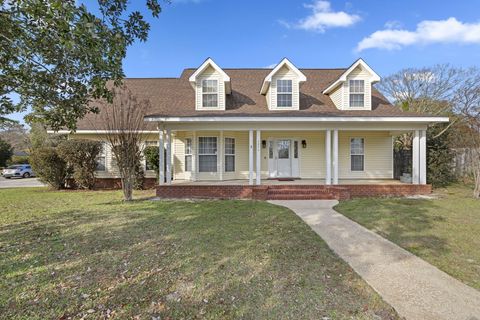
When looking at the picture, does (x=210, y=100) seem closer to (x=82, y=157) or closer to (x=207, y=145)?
(x=207, y=145)

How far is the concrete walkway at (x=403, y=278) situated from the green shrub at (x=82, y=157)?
38.2ft

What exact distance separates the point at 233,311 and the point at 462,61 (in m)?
27.1

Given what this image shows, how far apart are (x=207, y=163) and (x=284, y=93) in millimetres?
5061

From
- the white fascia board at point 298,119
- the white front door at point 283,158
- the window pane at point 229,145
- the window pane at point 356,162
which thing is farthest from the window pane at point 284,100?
the window pane at point 356,162

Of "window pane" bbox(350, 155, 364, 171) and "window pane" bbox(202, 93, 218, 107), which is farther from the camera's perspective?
"window pane" bbox(350, 155, 364, 171)

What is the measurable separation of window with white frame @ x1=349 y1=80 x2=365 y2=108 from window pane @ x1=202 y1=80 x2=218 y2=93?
6520 mm

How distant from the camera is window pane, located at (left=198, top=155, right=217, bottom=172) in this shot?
41.5 ft

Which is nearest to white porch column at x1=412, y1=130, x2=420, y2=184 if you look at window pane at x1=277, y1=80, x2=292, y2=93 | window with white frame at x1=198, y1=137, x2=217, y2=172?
window pane at x1=277, y1=80, x2=292, y2=93

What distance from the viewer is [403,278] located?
145 inches

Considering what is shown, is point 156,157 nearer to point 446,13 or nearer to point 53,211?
point 53,211

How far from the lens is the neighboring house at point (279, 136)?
10.6 metres

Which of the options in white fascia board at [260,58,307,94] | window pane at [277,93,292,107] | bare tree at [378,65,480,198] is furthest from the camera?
bare tree at [378,65,480,198]

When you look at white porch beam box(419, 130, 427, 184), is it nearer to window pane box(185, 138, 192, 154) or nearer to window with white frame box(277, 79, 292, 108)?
window with white frame box(277, 79, 292, 108)

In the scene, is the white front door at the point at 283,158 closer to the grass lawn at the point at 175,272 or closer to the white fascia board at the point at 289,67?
the white fascia board at the point at 289,67
